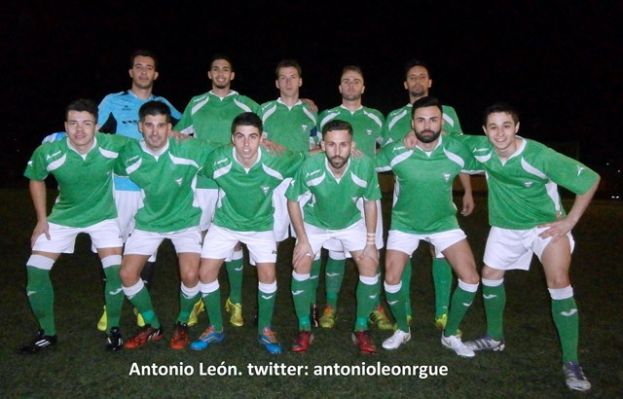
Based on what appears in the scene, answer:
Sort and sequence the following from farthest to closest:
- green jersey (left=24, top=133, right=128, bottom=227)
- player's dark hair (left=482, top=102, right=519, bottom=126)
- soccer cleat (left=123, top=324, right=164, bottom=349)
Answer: soccer cleat (left=123, top=324, right=164, bottom=349) → green jersey (left=24, top=133, right=128, bottom=227) → player's dark hair (left=482, top=102, right=519, bottom=126)

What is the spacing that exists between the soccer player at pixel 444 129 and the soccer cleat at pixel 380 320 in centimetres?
19

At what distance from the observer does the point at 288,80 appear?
4.76 meters

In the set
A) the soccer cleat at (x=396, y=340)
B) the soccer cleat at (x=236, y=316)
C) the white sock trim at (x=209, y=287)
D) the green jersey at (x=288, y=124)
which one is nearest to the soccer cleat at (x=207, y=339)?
the white sock trim at (x=209, y=287)

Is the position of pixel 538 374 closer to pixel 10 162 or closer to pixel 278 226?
pixel 278 226

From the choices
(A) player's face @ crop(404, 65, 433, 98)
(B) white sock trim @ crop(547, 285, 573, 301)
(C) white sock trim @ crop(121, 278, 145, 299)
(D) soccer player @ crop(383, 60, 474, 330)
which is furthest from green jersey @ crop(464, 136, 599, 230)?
(C) white sock trim @ crop(121, 278, 145, 299)

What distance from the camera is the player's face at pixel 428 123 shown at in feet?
12.7

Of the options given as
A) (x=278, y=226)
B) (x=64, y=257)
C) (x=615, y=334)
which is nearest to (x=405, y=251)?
(x=278, y=226)

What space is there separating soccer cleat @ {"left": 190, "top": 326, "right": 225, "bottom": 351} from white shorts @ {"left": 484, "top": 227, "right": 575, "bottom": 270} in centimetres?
207

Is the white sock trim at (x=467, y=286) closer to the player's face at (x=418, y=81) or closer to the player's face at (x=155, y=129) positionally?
the player's face at (x=418, y=81)

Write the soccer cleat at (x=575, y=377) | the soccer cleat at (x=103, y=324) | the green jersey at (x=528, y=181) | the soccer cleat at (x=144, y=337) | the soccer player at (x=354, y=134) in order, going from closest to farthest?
the soccer cleat at (x=575, y=377), the green jersey at (x=528, y=181), the soccer cleat at (x=144, y=337), the soccer cleat at (x=103, y=324), the soccer player at (x=354, y=134)

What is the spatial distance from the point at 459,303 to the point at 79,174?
294 cm

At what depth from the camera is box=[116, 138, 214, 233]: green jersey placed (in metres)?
4.05

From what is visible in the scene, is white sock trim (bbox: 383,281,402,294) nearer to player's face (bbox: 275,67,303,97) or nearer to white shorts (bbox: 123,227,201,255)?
white shorts (bbox: 123,227,201,255)

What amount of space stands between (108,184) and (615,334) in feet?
13.7
